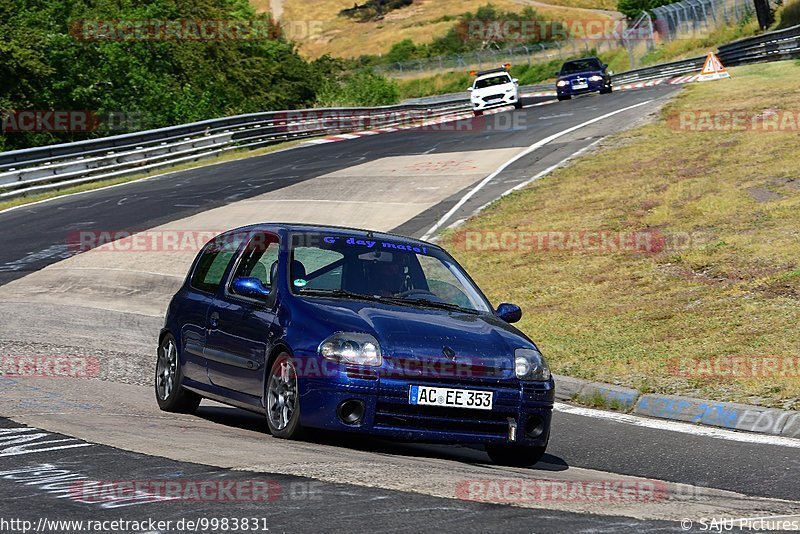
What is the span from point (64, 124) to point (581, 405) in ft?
108

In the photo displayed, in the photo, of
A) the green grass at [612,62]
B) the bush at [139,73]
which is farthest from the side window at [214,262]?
the green grass at [612,62]

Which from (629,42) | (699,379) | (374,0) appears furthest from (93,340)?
(374,0)

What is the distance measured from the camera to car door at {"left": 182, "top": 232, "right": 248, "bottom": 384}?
9.50 metres

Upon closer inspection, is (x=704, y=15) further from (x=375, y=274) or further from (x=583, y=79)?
(x=375, y=274)

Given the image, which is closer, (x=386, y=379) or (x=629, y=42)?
(x=386, y=379)

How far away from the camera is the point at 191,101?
149 ft

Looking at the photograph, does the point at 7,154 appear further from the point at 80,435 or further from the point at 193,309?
the point at 80,435

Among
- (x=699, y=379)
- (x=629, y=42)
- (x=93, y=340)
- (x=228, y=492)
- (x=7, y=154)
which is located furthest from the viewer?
(x=629, y=42)

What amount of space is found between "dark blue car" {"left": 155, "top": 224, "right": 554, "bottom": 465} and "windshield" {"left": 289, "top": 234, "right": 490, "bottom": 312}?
0.03 feet

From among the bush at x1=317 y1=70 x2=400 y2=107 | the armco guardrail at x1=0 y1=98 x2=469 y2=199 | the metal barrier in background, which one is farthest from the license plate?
the metal barrier in background

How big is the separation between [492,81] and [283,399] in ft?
134

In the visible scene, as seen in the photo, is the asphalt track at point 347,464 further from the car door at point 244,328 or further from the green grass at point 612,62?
the green grass at point 612,62

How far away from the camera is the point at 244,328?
28.9 ft

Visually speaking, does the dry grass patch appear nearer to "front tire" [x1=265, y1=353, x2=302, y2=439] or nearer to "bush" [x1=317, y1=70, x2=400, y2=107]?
"bush" [x1=317, y1=70, x2=400, y2=107]
